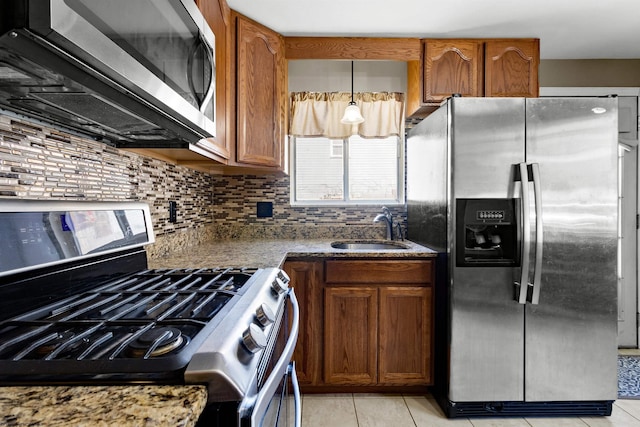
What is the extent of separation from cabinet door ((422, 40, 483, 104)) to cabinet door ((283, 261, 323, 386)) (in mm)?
1412

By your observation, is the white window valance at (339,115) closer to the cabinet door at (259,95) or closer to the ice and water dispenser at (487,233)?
the cabinet door at (259,95)

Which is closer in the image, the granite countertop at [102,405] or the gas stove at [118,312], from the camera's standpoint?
the granite countertop at [102,405]

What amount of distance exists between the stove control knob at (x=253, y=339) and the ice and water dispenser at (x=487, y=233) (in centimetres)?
150

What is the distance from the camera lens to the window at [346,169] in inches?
118

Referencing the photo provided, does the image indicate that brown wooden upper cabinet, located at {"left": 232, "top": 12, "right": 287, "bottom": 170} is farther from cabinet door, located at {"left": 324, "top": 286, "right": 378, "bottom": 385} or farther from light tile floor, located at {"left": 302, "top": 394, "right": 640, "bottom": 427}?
light tile floor, located at {"left": 302, "top": 394, "right": 640, "bottom": 427}

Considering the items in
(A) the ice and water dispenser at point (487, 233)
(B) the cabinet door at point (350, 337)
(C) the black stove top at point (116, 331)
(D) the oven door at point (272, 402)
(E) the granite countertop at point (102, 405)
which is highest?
(A) the ice and water dispenser at point (487, 233)

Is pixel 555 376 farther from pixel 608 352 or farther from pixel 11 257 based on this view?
pixel 11 257

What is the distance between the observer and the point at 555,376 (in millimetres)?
1986

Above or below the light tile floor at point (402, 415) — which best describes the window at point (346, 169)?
above

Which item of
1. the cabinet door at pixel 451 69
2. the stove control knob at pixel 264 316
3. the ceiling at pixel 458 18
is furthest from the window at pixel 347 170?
the stove control knob at pixel 264 316

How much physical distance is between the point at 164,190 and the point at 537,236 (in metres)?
1.92

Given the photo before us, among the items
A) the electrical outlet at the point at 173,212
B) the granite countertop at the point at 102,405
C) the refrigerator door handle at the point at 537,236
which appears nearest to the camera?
the granite countertop at the point at 102,405

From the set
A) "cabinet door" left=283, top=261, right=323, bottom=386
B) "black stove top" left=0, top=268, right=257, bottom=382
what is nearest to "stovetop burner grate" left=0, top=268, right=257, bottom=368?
"black stove top" left=0, top=268, right=257, bottom=382

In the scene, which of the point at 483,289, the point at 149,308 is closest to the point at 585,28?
the point at 483,289
